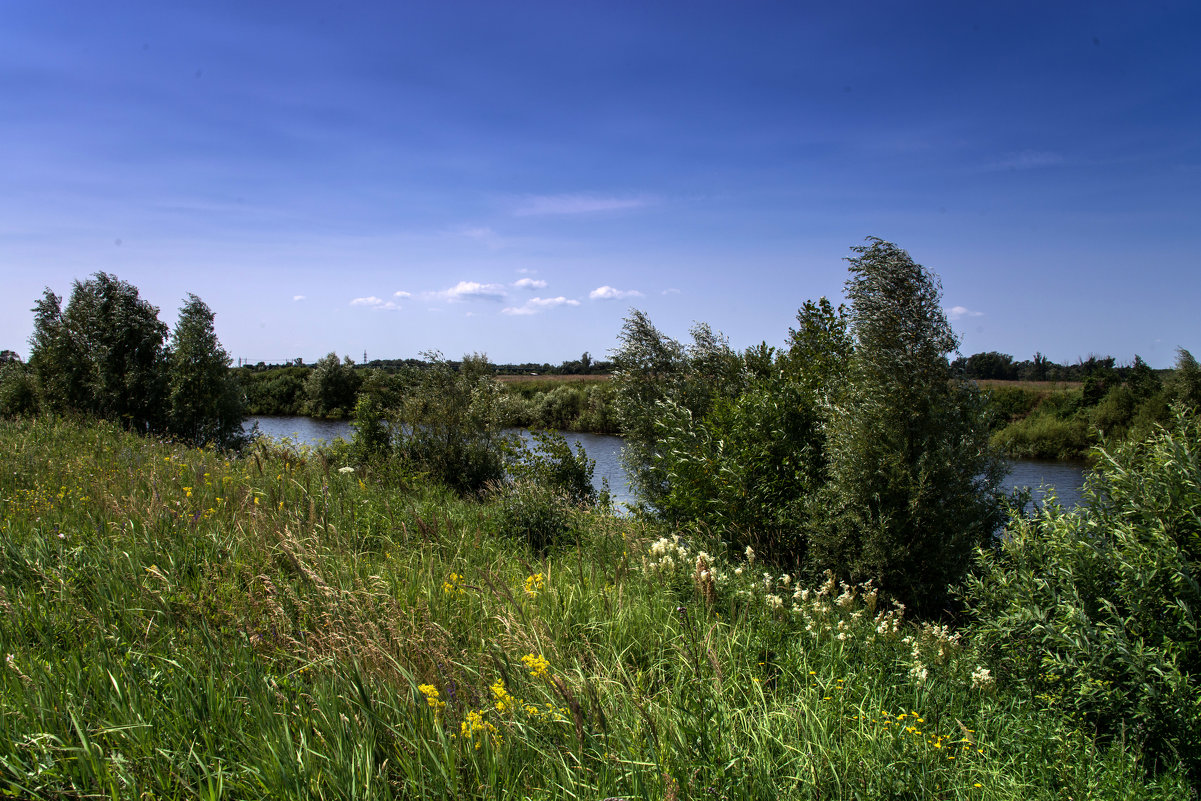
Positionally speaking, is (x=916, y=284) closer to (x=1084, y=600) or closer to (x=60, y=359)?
(x=1084, y=600)

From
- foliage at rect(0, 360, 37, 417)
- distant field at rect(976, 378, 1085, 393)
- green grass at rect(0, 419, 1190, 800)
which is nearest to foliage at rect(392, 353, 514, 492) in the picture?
green grass at rect(0, 419, 1190, 800)

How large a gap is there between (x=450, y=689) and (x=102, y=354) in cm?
2691

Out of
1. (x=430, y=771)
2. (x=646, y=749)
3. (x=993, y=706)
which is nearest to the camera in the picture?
(x=430, y=771)

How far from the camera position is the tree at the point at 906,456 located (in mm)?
7719

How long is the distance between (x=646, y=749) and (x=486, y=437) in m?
14.7

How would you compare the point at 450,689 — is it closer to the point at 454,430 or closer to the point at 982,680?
the point at 982,680

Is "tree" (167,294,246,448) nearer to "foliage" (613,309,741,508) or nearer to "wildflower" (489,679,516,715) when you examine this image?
"foliage" (613,309,741,508)

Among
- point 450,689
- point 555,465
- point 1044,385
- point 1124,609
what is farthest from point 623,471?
point 1044,385

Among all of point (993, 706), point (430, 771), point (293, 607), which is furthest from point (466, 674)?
point (993, 706)

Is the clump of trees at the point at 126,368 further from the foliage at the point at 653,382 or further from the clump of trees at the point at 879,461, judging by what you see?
the clump of trees at the point at 879,461

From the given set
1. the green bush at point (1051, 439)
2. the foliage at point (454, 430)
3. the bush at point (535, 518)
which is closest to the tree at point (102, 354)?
the foliage at point (454, 430)

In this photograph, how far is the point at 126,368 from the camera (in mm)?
23094

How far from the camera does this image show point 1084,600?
12.5 ft

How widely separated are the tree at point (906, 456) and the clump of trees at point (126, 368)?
22223 millimetres
